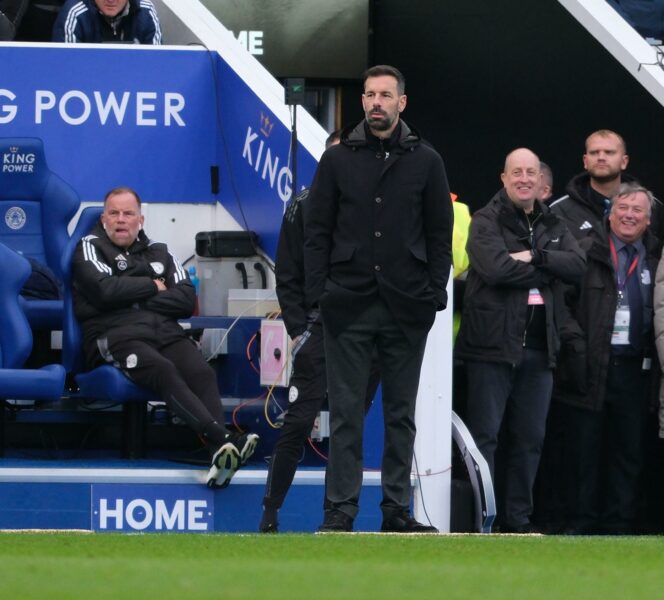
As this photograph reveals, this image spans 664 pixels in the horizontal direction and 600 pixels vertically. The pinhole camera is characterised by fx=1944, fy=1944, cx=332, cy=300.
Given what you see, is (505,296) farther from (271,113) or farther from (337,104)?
(337,104)

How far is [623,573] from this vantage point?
6270 mm

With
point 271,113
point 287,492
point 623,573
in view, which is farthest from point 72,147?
point 623,573

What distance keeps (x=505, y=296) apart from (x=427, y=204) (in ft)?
5.71

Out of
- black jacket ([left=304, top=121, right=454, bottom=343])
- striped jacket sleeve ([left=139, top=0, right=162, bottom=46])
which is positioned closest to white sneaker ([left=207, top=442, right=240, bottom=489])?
black jacket ([left=304, top=121, right=454, bottom=343])

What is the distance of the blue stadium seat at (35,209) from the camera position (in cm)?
1041

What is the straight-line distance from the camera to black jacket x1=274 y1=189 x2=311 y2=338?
8578 mm

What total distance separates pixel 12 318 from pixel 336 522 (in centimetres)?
249

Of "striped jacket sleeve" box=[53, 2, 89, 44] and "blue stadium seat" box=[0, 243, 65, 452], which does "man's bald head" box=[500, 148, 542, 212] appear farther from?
"striped jacket sleeve" box=[53, 2, 89, 44]

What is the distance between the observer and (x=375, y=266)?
780 centimetres

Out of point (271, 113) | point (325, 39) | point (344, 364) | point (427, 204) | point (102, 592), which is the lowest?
point (102, 592)

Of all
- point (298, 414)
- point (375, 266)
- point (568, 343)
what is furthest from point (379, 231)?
point (568, 343)

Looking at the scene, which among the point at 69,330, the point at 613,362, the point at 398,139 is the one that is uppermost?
the point at 398,139

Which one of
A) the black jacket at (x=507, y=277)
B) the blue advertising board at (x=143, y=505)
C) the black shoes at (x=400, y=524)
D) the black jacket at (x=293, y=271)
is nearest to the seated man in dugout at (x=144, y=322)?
the blue advertising board at (x=143, y=505)

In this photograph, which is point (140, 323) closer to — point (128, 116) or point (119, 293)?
point (119, 293)
